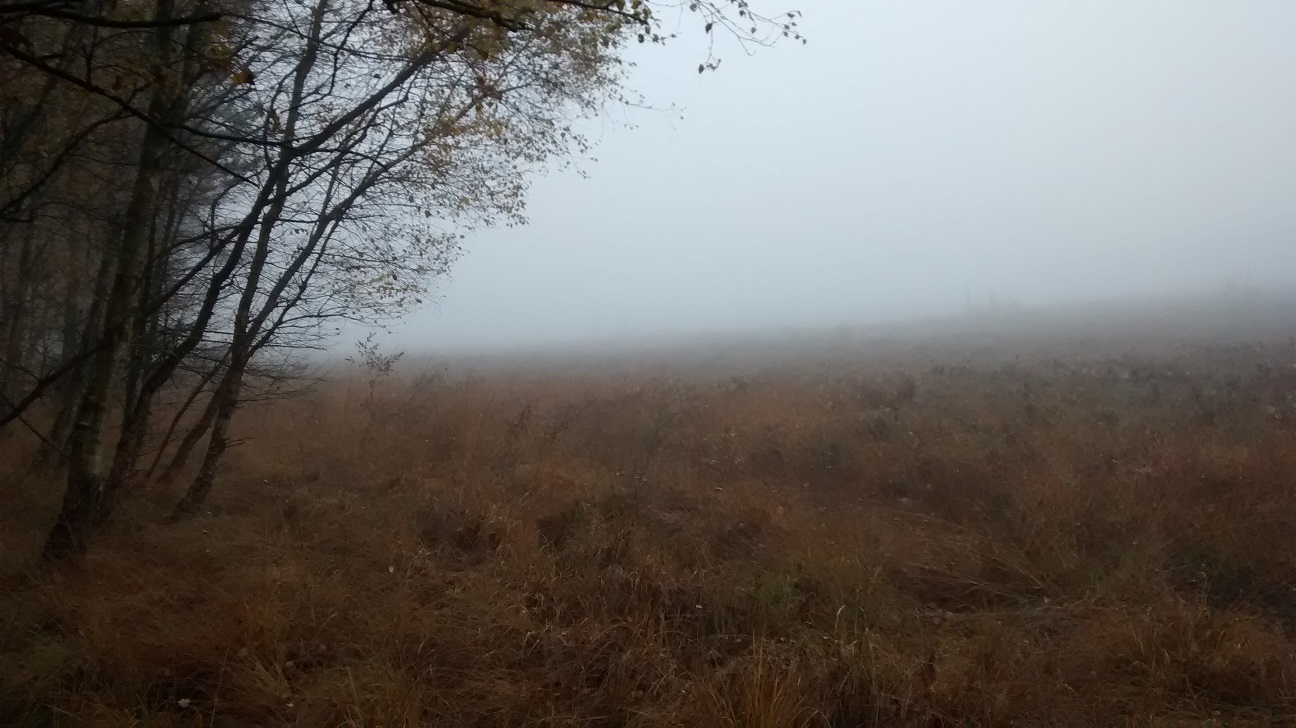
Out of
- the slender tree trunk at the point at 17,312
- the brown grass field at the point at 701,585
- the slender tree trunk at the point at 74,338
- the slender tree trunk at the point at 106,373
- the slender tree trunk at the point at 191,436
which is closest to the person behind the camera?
the brown grass field at the point at 701,585

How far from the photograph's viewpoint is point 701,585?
15.5 feet

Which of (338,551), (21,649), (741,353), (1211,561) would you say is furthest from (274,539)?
(741,353)

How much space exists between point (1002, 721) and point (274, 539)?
536 cm

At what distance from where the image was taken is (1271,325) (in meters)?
21.9

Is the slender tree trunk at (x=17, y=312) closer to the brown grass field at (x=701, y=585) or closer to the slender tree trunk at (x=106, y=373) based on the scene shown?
the brown grass field at (x=701, y=585)

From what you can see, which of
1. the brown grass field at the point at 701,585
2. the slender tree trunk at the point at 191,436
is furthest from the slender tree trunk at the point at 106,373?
the slender tree trunk at the point at 191,436

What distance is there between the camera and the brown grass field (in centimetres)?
345

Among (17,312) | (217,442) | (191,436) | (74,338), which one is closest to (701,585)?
(217,442)

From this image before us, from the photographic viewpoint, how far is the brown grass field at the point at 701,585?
3.45 meters

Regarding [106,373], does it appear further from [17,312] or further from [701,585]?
[701,585]

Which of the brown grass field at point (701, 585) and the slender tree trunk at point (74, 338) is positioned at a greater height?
the slender tree trunk at point (74, 338)

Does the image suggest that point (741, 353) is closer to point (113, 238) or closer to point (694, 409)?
point (694, 409)

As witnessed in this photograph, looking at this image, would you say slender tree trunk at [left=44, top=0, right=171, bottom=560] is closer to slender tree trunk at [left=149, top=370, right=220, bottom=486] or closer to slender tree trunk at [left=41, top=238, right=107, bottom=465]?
slender tree trunk at [left=41, top=238, right=107, bottom=465]

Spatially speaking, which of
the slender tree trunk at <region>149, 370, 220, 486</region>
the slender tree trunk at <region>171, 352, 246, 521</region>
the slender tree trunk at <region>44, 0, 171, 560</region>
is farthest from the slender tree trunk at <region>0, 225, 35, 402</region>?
the slender tree trunk at <region>44, 0, 171, 560</region>
